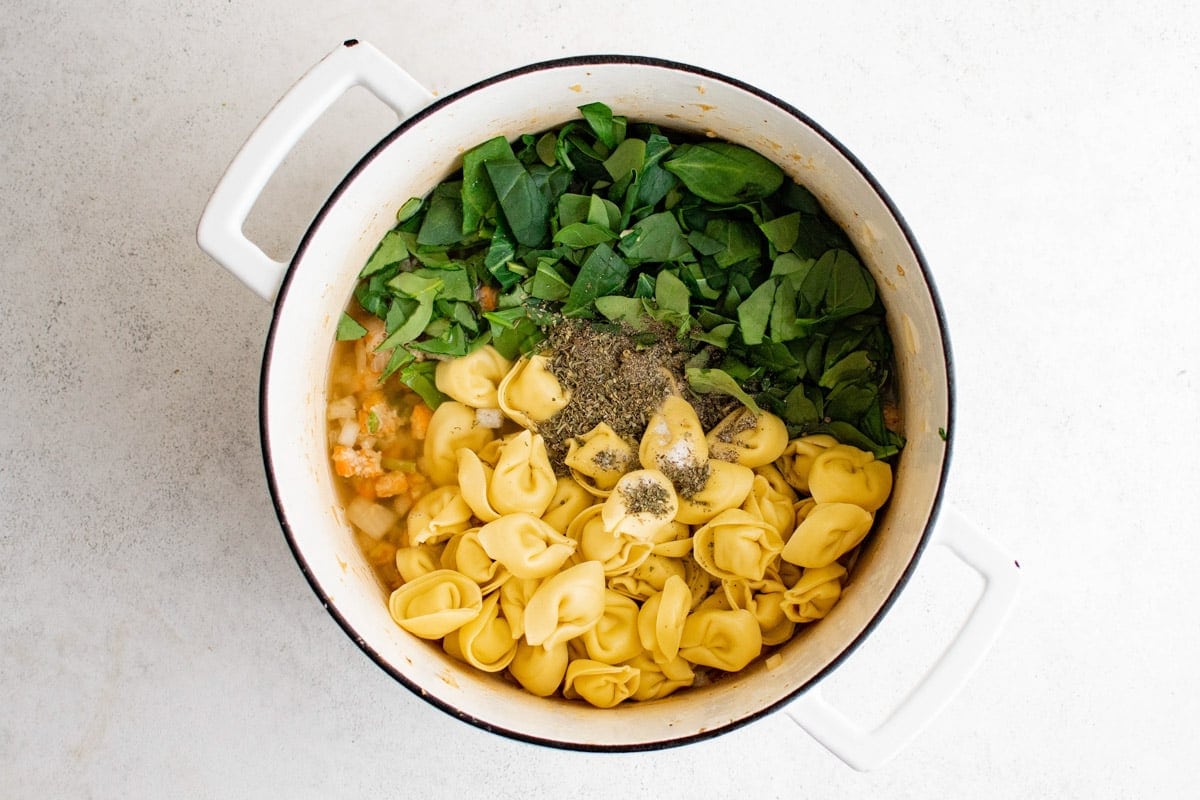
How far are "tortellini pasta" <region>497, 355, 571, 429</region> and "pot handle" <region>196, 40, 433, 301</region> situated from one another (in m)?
0.36

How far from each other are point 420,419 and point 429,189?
33 cm

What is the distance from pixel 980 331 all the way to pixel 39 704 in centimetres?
160

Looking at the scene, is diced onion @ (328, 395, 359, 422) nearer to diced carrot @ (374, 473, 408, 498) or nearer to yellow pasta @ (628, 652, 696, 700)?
diced carrot @ (374, 473, 408, 498)

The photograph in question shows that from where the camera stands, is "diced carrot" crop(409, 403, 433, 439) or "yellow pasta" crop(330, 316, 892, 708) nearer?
"yellow pasta" crop(330, 316, 892, 708)

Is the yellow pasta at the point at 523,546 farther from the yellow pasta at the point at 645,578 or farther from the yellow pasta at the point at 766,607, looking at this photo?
the yellow pasta at the point at 766,607

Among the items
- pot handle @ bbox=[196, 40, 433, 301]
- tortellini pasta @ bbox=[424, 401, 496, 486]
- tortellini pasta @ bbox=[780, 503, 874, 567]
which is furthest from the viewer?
tortellini pasta @ bbox=[424, 401, 496, 486]

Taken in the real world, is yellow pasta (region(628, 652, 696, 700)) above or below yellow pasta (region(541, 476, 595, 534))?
below

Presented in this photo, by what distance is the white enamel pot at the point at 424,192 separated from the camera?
→ 1095 mm

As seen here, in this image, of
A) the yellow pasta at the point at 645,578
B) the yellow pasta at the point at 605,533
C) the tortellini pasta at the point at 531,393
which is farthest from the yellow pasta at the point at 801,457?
the tortellini pasta at the point at 531,393

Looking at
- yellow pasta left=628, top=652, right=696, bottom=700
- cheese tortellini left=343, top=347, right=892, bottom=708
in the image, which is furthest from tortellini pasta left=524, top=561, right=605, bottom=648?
yellow pasta left=628, top=652, right=696, bottom=700

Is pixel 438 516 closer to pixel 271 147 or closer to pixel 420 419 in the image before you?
pixel 420 419

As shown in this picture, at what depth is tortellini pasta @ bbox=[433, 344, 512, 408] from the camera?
1.33 meters

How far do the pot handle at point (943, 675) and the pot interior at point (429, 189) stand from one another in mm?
39

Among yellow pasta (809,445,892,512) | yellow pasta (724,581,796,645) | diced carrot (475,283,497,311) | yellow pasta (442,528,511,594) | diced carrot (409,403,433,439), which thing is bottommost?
yellow pasta (442,528,511,594)
